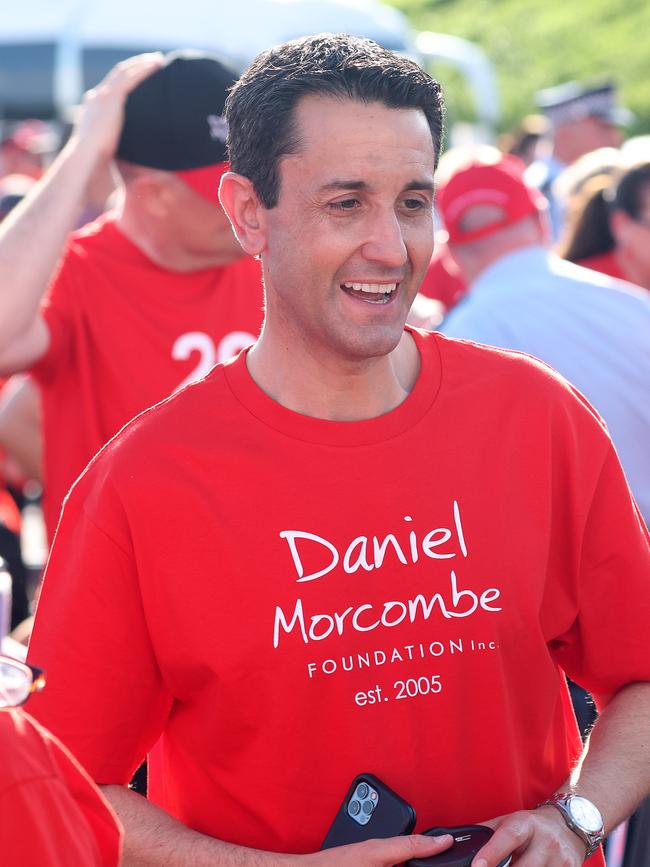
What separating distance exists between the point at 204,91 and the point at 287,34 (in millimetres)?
14674

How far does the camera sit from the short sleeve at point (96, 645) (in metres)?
2.14

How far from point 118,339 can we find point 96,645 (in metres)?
1.54

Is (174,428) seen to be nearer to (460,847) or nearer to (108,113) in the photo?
(460,847)

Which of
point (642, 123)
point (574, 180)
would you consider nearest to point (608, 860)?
point (574, 180)

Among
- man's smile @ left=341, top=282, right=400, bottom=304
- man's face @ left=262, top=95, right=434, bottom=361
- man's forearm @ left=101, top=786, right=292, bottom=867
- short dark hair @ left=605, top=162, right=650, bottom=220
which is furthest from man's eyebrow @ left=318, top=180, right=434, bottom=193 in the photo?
short dark hair @ left=605, top=162, right=650, bottom=220

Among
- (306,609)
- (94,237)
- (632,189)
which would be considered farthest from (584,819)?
(632,189)

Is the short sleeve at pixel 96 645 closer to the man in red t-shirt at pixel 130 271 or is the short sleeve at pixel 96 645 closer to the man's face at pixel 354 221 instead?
the man's face at pixel 354 221

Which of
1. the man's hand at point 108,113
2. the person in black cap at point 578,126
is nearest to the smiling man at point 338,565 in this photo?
the man's hand at point 108,113

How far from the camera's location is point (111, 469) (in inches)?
86.0

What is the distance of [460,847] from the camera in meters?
2.05

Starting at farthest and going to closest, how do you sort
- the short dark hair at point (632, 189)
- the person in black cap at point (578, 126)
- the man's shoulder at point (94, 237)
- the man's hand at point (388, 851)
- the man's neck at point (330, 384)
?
1. the person in black cap at point (578, 126)
2. the short dark hair at point (632, 189)
3. the man's shoulder at point (94, 237)
4. the man's neck at point (330, 384)
5. the man's hand at point (388, 851)

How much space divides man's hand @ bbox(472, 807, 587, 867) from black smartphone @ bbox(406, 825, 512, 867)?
2cm

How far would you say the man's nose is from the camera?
2.16 metres

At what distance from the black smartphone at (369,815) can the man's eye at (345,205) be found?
0.89 meters
